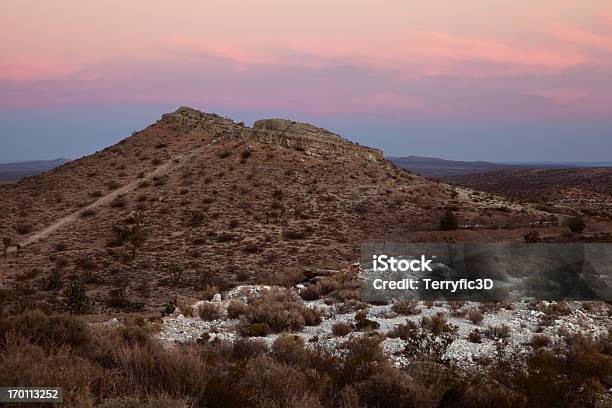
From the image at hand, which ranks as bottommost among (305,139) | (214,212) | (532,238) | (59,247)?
(59,247)

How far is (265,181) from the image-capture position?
122 feet

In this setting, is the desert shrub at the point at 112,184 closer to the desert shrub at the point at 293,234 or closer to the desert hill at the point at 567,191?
the desert shrub at the point at 293,234

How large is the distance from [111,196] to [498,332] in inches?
1205

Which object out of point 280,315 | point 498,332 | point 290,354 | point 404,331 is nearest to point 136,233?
point 280,315

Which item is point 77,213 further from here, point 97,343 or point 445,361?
point 445,361

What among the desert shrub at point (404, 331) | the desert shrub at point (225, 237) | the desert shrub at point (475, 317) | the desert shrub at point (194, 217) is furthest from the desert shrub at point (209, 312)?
the desert shrub at point (194, 217)

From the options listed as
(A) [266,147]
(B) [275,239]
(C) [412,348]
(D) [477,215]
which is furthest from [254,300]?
(A) [266,147]

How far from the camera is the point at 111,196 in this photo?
111 feet

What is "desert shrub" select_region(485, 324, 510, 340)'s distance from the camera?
1098 cm

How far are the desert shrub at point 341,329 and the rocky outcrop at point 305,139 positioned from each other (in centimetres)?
3490

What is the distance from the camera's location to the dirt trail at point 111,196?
25922 millimetres

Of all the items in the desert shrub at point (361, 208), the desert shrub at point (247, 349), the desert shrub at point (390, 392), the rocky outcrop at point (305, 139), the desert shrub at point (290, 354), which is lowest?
the desert shrub at point (247, 349)

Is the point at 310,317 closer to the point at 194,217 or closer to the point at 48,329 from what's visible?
the point at 48,329

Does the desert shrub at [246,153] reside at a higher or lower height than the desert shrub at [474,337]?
higher
